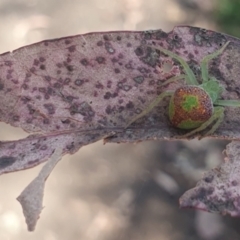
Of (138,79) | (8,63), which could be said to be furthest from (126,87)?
(8,63)

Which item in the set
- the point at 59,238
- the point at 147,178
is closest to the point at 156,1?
the point at 147,178

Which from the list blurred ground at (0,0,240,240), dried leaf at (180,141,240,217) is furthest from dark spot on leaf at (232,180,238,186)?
blurred ground at (0,0,240,240)

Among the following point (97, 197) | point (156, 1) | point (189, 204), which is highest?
point (156, 1)

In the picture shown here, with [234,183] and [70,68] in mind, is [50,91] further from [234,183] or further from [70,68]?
[234,183]

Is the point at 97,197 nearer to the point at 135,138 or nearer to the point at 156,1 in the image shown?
the point at 135,138

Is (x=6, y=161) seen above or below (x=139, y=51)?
below

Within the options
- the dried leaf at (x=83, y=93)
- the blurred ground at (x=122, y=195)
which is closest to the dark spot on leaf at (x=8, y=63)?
the dried leaf at (x=83, y=93)
